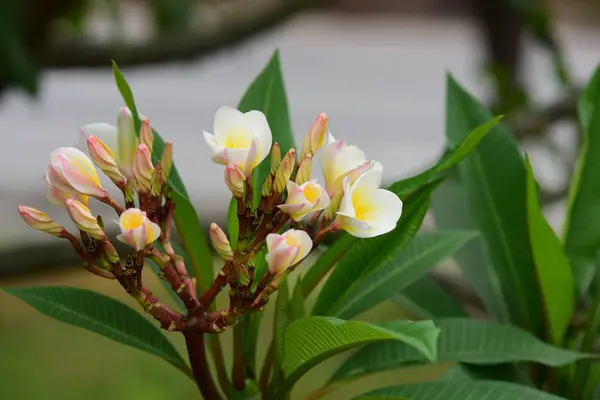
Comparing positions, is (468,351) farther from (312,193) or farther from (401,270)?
(312,193)

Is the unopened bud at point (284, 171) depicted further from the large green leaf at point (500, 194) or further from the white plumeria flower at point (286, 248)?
the large green leaf at point (500, 194)

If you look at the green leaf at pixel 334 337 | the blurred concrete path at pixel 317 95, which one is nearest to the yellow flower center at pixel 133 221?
the green leaf at pixel 334 337

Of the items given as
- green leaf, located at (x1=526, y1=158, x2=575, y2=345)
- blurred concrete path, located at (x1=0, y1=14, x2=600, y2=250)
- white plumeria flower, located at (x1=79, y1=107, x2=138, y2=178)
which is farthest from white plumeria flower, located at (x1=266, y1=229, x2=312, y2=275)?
blurred concrete path, located at (x1=0, y1=14, x2=600, y2=250)

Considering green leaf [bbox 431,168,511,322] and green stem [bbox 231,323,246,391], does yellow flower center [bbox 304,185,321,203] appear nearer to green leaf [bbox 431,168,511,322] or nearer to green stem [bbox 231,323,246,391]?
green stem [bbox 231,323,246,391]

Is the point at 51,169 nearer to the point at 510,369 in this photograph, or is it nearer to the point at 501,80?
the point at 510,369

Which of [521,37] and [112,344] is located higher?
[521,37]

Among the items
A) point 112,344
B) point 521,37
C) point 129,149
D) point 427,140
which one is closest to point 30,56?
point 112,344
